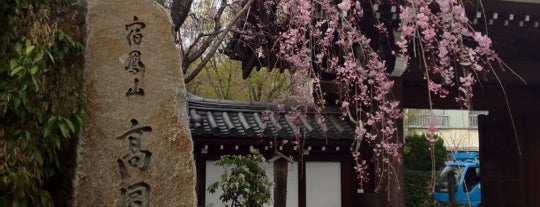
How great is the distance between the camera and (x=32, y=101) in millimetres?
2930

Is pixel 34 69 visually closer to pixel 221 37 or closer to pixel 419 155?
pixel 221 37

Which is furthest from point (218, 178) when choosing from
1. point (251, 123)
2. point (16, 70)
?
point (16, 70)

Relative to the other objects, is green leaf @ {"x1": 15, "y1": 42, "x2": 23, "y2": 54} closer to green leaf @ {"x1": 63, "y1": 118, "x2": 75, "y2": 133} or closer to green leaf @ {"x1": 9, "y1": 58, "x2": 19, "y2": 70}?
green leaf @ {"x1": 9, "y1": 58, "x2": 19, "y2": 70}

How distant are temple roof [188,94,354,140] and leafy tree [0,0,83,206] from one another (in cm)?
455

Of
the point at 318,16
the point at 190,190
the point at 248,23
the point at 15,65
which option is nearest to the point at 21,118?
the point at 15,65

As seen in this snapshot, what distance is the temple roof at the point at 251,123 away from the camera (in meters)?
7.88

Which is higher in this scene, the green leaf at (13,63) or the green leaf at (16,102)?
the green leaf at (13,63)

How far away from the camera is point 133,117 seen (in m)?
3.36

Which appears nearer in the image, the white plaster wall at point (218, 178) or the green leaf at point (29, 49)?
the green leaf at point (29, 49)

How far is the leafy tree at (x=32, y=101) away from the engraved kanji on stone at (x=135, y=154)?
33 centimetres

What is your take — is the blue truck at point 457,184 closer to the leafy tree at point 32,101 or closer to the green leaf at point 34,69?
the leafy tree at point 32,101

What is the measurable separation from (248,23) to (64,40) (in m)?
4.06

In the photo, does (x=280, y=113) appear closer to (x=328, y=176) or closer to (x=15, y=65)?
(x=328, y=176)

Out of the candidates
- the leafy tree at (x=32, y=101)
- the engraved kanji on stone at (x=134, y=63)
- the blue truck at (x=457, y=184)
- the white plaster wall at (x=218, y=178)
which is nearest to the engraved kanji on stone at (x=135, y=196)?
the leafy tree at (x=32, y=101)
